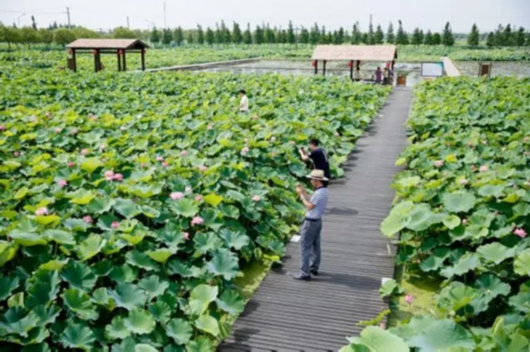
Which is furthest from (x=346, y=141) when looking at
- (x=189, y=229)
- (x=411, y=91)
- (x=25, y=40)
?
(x=25, y=40)

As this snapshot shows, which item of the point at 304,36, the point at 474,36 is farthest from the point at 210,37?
the point at 474,36

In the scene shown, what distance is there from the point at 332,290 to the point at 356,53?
64.2 feet

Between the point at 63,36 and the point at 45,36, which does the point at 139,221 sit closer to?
the point at 63,36

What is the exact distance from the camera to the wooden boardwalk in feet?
13.8

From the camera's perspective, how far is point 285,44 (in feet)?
255

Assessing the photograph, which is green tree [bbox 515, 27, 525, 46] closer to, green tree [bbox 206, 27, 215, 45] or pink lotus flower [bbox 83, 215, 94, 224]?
green tree [bbox 206, 27, 215, 45]

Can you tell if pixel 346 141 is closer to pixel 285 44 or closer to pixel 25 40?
pixel 25 40

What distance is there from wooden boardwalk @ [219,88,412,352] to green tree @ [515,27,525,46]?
6726 centimetres

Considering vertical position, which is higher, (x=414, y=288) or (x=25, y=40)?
(x=25, y=40)

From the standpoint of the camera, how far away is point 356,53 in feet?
75.4

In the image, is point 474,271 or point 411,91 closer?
point 474,271

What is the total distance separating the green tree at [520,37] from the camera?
2554 inches

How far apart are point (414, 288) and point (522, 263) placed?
120 centimetres

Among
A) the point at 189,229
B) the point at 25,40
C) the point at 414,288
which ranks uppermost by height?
the point at 25,40
